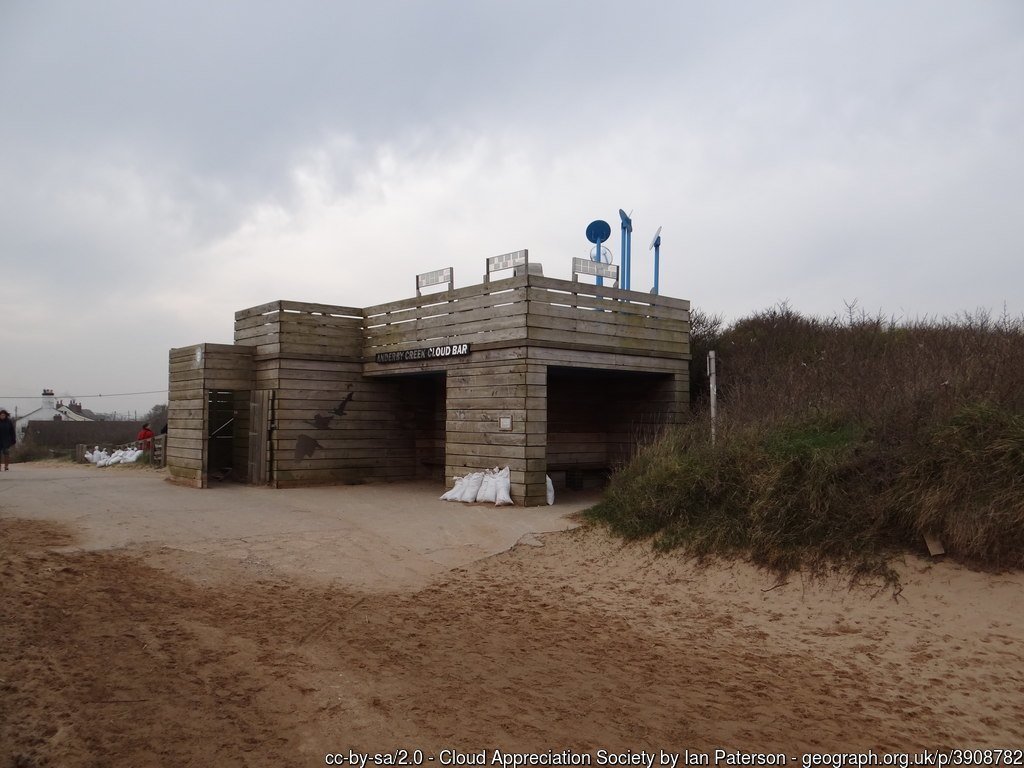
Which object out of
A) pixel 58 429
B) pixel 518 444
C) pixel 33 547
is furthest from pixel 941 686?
pixel 58 429

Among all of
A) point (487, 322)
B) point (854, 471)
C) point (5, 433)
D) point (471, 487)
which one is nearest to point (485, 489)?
point (471, 487)

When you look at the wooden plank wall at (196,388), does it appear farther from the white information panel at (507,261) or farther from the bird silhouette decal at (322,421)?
the white information panel at (507,261)

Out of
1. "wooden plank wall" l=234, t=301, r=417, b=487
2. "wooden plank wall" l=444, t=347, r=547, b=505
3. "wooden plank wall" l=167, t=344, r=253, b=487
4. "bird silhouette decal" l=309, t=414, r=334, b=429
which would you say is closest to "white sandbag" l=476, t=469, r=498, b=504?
"wooden plank wall" l=444, t=347, r=547, b=505

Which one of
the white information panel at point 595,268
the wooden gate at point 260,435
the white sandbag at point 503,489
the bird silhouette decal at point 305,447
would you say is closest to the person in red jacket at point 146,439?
the wooden gate at point 260,435

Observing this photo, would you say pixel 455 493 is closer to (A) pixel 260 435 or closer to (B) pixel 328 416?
(B) pixel 328 416

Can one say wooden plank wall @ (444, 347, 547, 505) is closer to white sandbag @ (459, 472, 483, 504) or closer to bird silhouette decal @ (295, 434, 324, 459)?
white sandbag @ (459, 472, 483, 504)

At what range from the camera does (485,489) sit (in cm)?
1212

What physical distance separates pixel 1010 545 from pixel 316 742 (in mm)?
6050

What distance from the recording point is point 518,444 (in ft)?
39.2

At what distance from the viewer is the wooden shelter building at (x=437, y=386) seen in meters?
12.2

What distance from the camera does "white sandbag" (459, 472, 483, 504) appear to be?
40.2 ft

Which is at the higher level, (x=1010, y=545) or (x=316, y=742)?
(x=1010, y=545)

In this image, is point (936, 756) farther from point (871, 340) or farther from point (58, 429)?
point (58, 429)

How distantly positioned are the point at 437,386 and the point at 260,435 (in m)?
3.91
